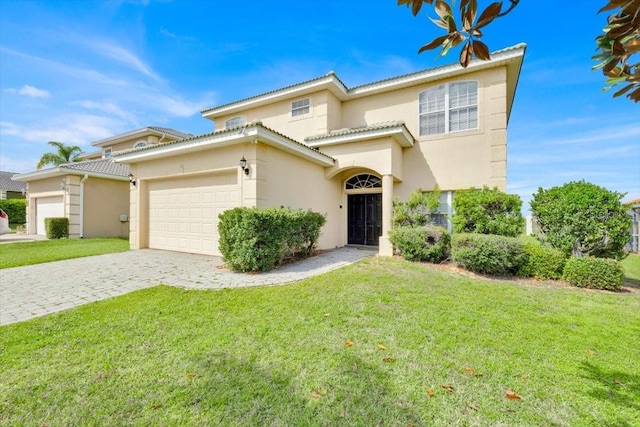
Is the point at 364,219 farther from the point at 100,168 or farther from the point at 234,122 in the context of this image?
the point at 100,168

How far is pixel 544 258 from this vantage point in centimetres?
719

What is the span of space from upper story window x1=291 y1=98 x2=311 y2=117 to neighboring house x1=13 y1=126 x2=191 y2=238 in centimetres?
1161

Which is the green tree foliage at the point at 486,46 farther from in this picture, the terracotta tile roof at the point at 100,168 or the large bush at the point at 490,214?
the terracotta tile roof at the point at 100,168

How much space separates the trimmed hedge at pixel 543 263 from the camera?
23.2 ft

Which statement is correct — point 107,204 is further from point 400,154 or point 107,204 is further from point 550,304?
point 550,304

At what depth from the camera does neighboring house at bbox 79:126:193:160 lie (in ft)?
69.3

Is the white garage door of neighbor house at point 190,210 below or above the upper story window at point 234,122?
below

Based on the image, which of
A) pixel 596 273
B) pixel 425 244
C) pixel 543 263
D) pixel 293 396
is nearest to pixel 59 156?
pixel 425 244

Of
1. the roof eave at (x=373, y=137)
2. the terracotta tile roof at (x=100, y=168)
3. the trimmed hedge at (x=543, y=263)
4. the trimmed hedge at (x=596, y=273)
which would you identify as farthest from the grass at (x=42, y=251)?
the trimmed hedge at (x=596, y=273)

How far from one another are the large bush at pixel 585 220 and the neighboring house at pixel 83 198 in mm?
21113

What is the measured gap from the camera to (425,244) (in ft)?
29.7

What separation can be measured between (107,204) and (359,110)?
53.4ft

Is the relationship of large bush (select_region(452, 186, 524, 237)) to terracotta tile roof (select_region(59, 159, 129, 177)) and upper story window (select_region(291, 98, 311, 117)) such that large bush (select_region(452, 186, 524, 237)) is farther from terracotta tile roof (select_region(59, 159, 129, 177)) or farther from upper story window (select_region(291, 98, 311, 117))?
terracotta tile roof (select_region(59, 159, 129, 177))

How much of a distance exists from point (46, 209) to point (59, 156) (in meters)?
10.8
